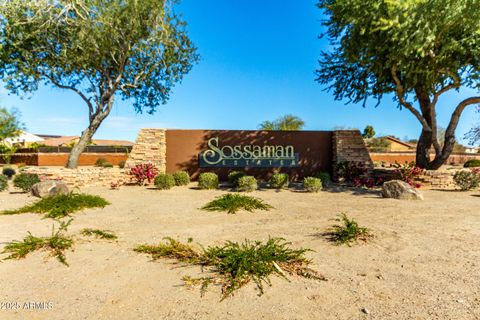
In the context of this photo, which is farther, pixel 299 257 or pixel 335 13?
pixel 335 13

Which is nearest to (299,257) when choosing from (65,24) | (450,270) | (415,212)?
(450,270)

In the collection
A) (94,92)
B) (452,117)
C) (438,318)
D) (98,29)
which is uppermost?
(98,29)

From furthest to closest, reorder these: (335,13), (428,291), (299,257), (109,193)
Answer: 1. (335,13)
2. (109,193)
3. (299,257)
4. (428,291)

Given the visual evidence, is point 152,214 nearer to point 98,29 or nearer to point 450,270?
point 450,270

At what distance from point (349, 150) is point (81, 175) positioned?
566 inches

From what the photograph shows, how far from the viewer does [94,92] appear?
1731cm

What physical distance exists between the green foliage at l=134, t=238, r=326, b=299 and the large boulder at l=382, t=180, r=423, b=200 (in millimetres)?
7639

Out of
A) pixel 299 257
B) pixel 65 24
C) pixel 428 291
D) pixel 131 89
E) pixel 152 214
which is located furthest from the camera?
pixel 131 89

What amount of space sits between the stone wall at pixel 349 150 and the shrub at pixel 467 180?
398 centimetres

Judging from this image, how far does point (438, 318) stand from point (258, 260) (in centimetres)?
224

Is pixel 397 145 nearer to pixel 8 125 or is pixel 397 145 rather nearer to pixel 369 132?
pixel 369 132

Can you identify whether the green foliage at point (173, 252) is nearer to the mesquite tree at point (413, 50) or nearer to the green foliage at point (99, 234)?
the green foliage at point (99, 234)

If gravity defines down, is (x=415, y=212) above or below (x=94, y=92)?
below

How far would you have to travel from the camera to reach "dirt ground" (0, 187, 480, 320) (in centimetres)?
331
